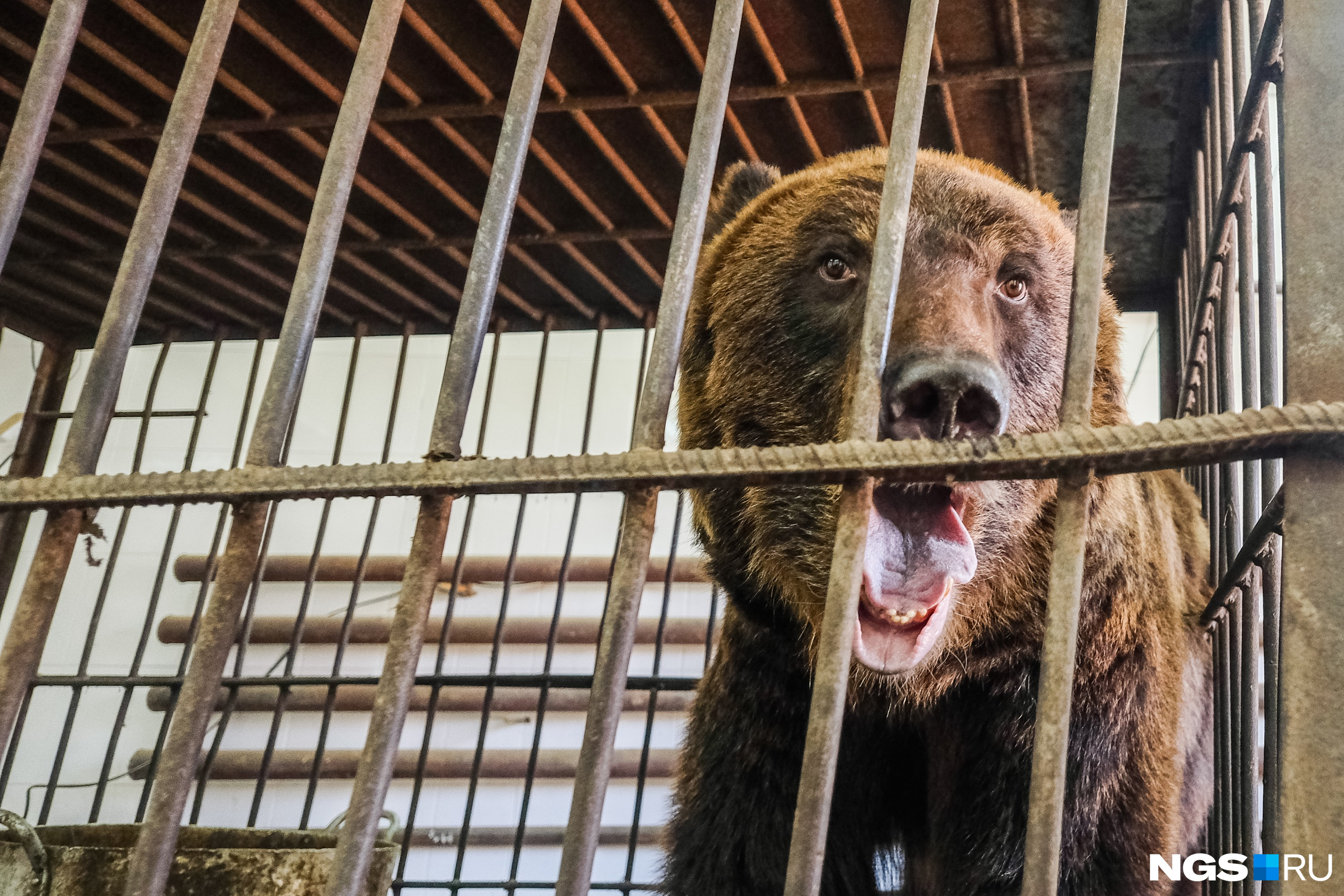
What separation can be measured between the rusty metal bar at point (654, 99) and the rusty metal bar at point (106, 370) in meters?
2.32

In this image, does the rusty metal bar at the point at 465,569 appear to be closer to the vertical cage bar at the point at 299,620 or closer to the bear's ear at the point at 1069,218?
the vertical cage bar at the point at 299,620

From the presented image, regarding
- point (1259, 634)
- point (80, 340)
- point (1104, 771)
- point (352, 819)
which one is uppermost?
point (80, 340)

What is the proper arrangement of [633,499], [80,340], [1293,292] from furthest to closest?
[80,340]
[633,499]
[1293,292]

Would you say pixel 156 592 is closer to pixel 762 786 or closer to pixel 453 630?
pixel 453 630

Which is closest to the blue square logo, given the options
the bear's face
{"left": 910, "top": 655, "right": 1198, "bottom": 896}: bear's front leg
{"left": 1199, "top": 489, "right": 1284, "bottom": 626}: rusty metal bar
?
{"left": 910, "top": 655, "right": 1198, "bottom": 896}: bear's front leg

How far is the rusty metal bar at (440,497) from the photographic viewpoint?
177 cm

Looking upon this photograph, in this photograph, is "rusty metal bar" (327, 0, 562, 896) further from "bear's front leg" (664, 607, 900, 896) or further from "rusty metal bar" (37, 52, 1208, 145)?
"rusty metal bar" (37, 52, 1208, 145)

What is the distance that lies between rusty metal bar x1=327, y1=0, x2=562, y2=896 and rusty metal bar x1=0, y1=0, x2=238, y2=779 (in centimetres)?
65

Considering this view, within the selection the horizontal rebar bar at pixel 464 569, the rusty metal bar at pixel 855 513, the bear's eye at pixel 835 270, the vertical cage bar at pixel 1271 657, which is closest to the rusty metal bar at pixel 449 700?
the horizontal rebar bar at pixel 464 569

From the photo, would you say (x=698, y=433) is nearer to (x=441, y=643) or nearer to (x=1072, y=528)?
A: (x=1072, y=528)

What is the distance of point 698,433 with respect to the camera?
9.84ft

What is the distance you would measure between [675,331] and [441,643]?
4.39 meters

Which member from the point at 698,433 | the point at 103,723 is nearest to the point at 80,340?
the point at 103,723

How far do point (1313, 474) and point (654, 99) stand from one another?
3395 millimetres
